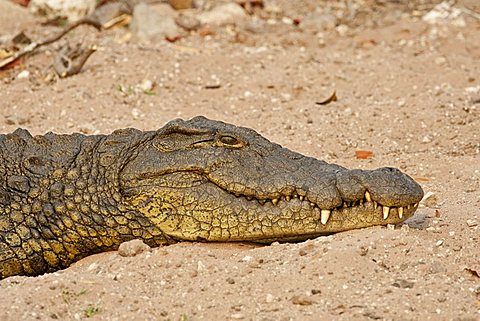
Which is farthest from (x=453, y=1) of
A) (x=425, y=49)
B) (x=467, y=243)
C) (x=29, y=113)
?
(x=467, y=243)

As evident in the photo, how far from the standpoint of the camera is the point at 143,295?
192 inches

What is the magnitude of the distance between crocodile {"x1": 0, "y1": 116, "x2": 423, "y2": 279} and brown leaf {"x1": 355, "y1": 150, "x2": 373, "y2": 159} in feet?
7.37

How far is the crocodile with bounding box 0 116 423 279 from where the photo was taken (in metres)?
5.35

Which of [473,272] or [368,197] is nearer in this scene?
[473,272]

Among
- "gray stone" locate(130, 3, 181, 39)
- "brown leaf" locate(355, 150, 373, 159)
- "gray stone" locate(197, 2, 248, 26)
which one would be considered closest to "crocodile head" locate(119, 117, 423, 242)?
"brown leaf" locate(355, 150, 373, 159)

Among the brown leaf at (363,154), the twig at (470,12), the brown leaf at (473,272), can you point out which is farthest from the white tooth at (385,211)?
the twig at (470,12)

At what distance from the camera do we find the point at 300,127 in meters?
8.46

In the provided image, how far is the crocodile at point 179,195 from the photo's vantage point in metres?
5.35

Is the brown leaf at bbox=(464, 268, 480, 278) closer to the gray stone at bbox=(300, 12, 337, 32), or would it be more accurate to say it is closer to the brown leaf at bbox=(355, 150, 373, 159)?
the brown leaf at bbox=(355, 150, 373, 159)

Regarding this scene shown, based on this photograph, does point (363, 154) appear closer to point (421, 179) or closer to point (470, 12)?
point (421, 179)

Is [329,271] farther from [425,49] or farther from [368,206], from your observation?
[425,49]

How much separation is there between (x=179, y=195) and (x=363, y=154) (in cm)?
266

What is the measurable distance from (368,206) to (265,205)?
565mm

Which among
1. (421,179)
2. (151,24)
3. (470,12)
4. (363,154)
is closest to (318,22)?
(470,12)
